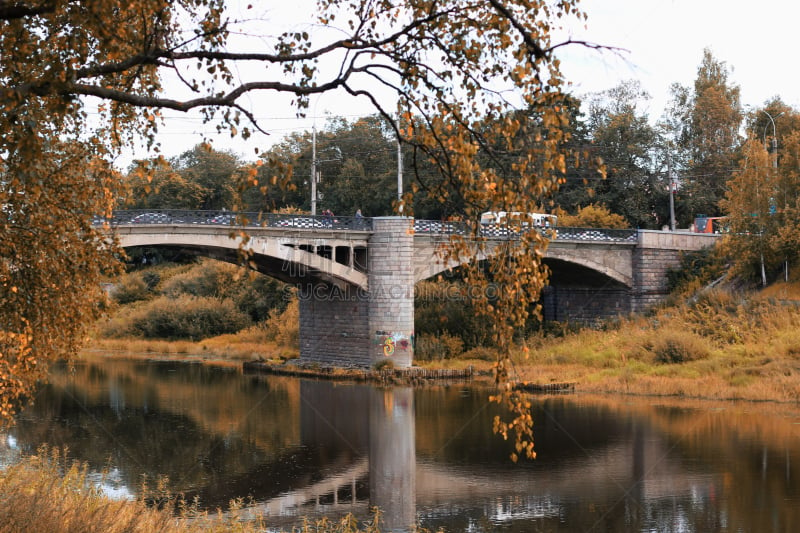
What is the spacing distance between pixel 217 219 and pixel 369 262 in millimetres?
7003

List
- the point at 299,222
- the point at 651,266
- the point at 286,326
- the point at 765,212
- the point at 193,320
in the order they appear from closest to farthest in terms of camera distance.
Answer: the point at 299,222 → the point at 765,212 → the point at 651,266 → the point at 286,326 → the point at 193,320

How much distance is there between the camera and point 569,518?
16.2m

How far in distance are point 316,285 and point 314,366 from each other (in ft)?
12.1

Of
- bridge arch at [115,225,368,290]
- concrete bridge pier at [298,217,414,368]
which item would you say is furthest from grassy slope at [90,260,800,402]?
bridge arch at [115,225,368,290]

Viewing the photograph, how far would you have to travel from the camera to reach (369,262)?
38469 millimetres

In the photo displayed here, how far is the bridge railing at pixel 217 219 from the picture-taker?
108 ft

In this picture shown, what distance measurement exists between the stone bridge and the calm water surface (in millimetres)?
5343

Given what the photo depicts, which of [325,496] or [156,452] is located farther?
[156,452]

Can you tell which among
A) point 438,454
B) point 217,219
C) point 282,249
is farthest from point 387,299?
point 438,454

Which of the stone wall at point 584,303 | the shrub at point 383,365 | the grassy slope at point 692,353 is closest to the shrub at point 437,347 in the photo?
the grassy slope at point 692,353

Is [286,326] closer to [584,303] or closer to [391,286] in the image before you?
[391,286]

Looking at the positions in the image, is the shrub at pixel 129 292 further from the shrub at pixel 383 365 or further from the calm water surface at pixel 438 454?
the shrub at pixel 383 365

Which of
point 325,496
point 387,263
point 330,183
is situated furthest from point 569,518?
point 330,183

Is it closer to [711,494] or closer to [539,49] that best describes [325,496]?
[711,494]
